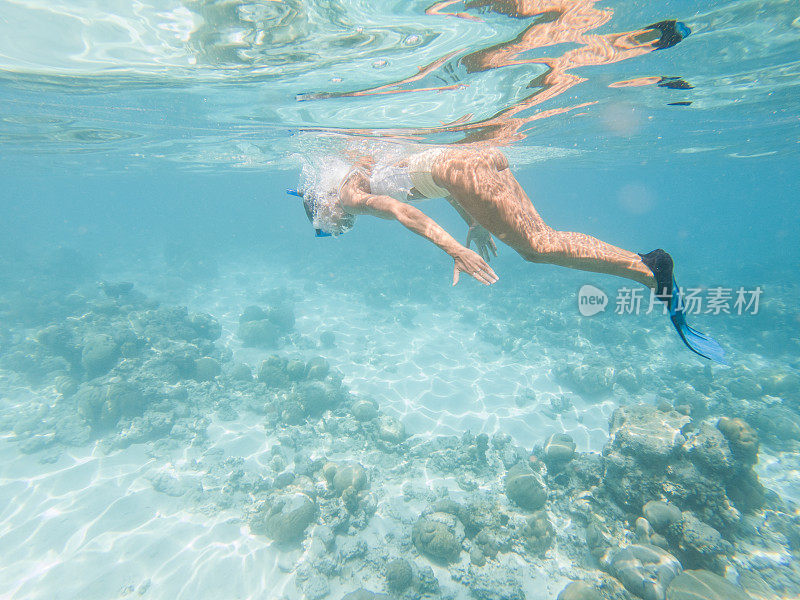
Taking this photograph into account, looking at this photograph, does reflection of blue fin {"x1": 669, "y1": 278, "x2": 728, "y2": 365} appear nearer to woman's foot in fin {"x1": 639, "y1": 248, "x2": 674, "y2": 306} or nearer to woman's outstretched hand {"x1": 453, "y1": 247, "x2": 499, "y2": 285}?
woman's foot in fin {"x1": 639, "y1": 248, "x2": 674, "y2": 306}

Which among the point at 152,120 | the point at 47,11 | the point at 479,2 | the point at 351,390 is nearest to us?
the point at 479,2

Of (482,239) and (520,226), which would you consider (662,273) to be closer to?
(520,226)

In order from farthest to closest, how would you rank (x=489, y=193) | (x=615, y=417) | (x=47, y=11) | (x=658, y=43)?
(x=615, y=417), (x=658, y=43), (x=47, y=11), (x=489, y=193)

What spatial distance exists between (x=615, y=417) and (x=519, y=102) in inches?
383

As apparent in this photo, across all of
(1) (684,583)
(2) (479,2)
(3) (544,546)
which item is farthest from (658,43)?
(3) (544,546)

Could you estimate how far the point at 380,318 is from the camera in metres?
18.6

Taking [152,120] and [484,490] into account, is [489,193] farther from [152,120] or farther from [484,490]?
[152,120]

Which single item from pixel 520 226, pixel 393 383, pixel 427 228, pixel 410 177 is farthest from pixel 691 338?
pixel 393 383

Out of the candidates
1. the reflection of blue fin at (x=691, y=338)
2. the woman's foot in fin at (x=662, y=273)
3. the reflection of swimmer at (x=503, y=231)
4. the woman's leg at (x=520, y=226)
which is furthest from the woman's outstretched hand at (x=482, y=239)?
the reflection of blue fin at (x=691, y=338)

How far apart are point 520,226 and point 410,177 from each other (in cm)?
213

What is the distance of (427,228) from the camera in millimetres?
3176

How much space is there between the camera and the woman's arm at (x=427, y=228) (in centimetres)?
278

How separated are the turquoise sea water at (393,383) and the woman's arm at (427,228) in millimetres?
4556

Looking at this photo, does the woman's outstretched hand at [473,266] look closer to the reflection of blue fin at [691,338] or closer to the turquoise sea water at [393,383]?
the reflection of blue fin at [691,338]
